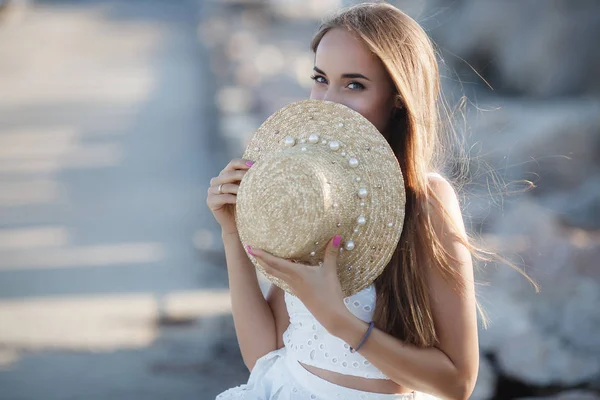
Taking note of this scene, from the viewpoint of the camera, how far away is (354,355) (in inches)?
90.8

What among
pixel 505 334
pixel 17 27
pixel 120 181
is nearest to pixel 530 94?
pixel 120 181

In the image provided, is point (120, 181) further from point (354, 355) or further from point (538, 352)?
point (354, 355)

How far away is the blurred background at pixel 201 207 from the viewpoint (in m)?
4.66

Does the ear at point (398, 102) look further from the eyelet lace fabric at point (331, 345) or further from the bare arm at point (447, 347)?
the eyelet lace fabric at point (331, 345)

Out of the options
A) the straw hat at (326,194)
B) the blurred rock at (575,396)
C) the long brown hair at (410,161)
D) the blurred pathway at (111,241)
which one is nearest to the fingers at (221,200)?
the straw hat at (326,194)

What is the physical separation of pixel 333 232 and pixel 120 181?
8.47 meters

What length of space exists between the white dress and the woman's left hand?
316mm

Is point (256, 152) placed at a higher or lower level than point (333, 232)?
higher

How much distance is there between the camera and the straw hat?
2016 mm

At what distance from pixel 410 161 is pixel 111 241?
5.83m

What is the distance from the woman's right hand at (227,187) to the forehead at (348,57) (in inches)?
13.9

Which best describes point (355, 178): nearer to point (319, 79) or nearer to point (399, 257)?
point (399, 257)

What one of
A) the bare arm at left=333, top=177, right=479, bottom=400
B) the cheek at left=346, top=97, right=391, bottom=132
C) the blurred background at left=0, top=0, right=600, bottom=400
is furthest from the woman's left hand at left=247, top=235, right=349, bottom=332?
the blurred background at left=0, top=0, right=600, bottom=400

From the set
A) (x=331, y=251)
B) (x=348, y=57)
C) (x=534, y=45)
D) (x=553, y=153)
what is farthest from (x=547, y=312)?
(x=534, y=45)
